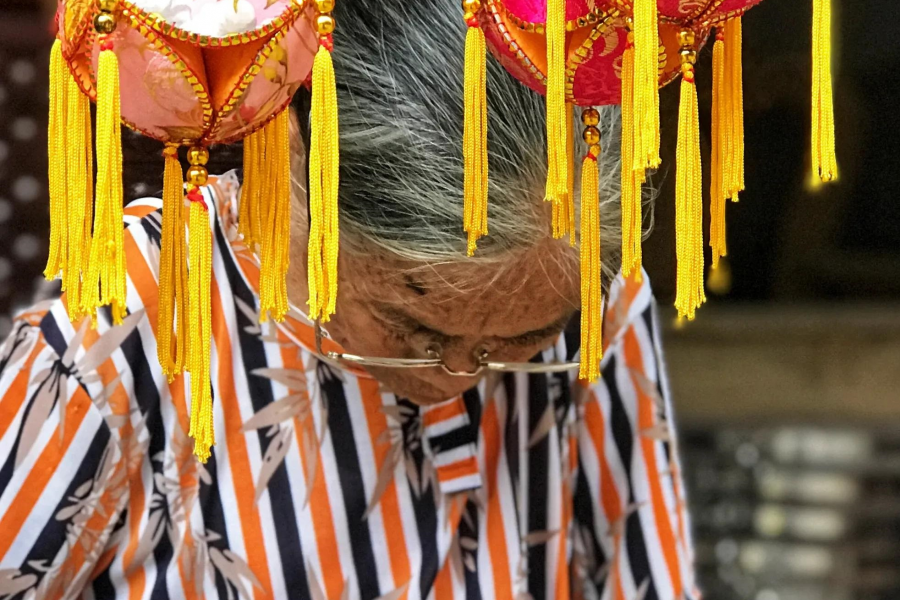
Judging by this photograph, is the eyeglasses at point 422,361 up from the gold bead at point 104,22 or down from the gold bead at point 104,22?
down

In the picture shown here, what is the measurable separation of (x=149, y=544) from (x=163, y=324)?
39 cm

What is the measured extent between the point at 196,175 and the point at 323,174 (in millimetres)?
78

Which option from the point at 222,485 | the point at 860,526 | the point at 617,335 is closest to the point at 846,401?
the point at 860,526

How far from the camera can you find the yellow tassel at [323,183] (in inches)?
20.5

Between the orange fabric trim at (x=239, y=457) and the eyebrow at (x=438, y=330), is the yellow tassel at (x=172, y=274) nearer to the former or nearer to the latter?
the eyebrow at (x=438, y=330)

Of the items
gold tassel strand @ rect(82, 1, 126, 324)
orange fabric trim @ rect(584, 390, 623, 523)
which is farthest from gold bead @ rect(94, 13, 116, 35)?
orange fabric trim @ rect(584, 390, 623, 523)

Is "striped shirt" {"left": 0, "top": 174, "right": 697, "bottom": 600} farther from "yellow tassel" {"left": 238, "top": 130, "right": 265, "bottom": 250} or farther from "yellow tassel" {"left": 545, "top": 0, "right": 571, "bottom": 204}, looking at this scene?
"yellow tassel" {"left": 545, "top": 0, "right": 571, "bottom": 204}

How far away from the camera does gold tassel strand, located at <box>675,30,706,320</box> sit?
51cm

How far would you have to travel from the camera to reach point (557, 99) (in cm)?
51

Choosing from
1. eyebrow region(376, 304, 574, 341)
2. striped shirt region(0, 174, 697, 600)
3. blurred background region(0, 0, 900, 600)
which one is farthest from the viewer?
blurred background region(0, 0, 900, 600)

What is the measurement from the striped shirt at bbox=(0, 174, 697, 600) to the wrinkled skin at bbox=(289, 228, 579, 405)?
118 mm

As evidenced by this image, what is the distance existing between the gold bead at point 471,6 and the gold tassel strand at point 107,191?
0.18 m

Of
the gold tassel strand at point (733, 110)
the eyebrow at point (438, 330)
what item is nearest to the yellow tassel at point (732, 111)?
the gold tassel strand at point (733, 110)

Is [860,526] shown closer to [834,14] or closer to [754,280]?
[754,280]
